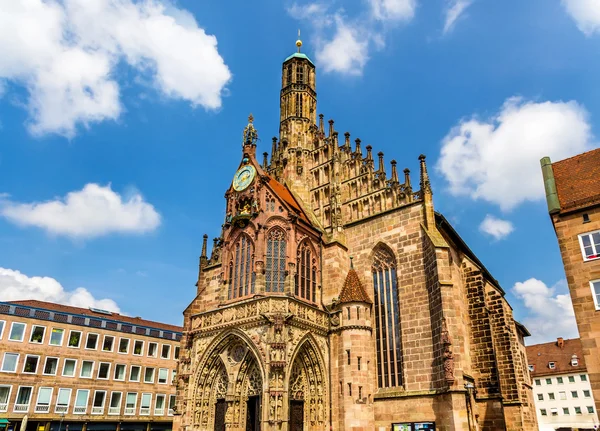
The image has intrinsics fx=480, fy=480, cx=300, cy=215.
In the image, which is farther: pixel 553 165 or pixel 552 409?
pixel 552 409

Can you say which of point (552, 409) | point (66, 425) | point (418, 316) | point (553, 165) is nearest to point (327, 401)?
point (418, 316)

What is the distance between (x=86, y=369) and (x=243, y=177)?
27.8m

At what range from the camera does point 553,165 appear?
2339cm

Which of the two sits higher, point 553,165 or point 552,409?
point 553,165

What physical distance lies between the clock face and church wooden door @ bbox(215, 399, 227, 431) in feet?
39.0

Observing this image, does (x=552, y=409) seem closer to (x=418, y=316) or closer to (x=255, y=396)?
(x=418, y=316)

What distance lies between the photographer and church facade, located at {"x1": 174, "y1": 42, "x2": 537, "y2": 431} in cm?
2277

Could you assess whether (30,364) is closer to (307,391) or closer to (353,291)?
(307,391)

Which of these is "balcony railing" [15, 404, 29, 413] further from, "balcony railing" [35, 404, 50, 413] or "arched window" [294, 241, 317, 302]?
"arched window" [294, 241, 317, 302]

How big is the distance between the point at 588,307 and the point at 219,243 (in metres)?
21.2

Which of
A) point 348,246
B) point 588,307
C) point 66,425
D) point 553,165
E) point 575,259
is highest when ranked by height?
point 553,165

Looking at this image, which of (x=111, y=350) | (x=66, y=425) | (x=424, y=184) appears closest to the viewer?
(x=424, y=184)

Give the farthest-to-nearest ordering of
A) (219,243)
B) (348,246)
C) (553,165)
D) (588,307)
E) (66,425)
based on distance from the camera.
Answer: (66,425) → (219,243) → (348,246) → (553,165) → (588,307)

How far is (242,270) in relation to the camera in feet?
88.4
